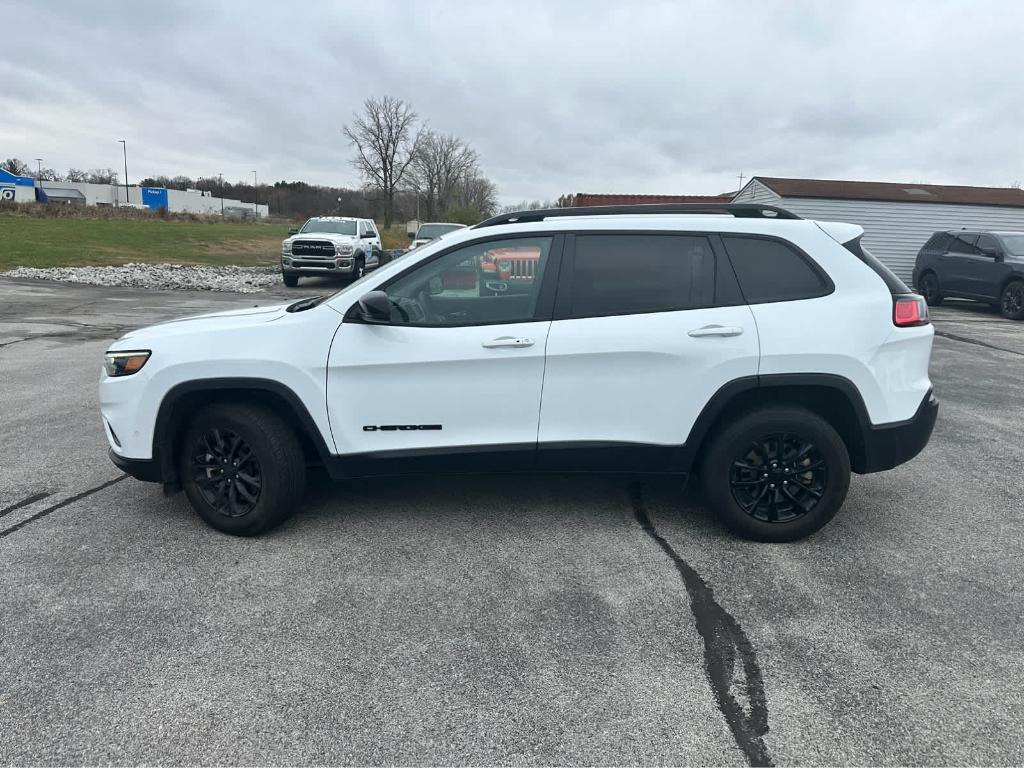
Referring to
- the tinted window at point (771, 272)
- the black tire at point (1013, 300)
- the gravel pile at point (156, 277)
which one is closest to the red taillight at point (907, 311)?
the tinted window at point (771, 272)

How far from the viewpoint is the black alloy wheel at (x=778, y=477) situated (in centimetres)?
369

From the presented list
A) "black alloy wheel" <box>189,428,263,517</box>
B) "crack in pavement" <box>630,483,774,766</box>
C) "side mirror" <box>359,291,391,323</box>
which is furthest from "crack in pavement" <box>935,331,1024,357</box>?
"black alloy wheel" <box>189,428,263,517</box>

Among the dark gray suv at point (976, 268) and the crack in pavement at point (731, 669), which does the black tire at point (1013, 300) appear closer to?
the dark gray suv at point (976, 268)

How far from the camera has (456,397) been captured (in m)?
3.66

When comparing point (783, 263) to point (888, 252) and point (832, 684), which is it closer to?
point (832, 684)

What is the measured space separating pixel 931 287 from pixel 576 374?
16810 mm

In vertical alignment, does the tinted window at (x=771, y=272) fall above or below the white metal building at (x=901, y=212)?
below

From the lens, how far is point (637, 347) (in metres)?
3.60

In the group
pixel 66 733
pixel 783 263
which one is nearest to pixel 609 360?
pixel 783 263

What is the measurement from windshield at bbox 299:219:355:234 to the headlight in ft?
56.1

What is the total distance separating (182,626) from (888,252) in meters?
23.4

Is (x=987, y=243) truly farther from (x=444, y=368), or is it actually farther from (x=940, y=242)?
(x=444, y=368)

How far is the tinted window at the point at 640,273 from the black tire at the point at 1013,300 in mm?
14459

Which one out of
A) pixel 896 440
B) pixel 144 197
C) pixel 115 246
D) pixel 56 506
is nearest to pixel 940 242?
pixel 896 440
